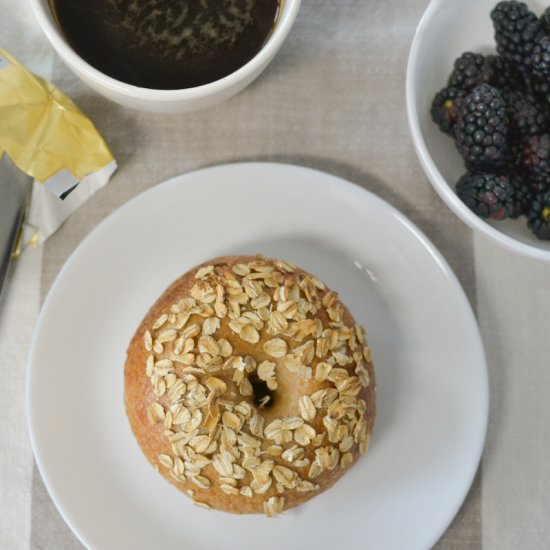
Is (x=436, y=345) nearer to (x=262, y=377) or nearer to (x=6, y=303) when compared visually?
(x=262, y=377)

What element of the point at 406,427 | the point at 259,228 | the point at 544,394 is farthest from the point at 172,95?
the point at 544,394

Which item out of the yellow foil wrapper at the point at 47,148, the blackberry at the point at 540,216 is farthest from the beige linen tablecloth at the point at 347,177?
the blackberry at the point at 540,216

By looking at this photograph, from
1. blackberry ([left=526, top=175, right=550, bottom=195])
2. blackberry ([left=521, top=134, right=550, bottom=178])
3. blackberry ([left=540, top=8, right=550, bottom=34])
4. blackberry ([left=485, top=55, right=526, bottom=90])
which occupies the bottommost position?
blackberry ([left=526, top=175, right=550, bottom=195])

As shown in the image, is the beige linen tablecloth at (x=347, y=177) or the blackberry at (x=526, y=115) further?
the beige linen tablecloth at (x=347, y=177)

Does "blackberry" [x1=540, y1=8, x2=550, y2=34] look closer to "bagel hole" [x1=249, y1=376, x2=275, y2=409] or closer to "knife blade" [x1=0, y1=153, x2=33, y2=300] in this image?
"bagel hole" [x1=249, y1=376, x2=275, y2=409]

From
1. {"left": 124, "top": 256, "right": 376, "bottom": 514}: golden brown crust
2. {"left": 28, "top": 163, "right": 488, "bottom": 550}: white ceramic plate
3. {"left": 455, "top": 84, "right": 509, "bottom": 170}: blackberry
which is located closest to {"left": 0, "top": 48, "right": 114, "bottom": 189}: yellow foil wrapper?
{"left": 28, "top": 163, "right": 488, "bottom": 550}: white ceramic plate

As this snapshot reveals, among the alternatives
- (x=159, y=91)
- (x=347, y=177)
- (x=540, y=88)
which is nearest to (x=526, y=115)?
(x=540, y=88)

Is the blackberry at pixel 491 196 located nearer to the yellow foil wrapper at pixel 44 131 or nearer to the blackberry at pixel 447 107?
the blackberry at pixel 447 107
